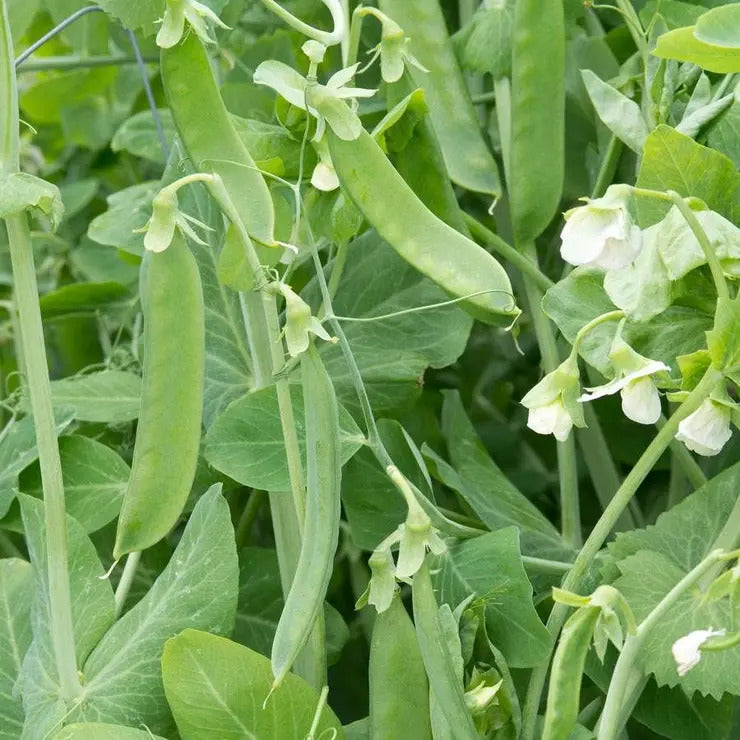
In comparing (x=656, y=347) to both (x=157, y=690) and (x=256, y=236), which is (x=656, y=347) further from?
(x=157, y=690)

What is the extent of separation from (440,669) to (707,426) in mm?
181

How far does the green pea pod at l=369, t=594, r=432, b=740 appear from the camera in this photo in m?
0.59

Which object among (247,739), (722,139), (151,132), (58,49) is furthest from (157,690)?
(58,49)

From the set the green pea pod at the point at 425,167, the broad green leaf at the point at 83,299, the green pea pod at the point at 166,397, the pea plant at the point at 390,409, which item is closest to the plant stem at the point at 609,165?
the pea plant at the point at 390,409

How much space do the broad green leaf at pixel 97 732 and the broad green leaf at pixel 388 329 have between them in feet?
0.95

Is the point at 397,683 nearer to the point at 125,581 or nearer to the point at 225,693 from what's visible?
Answer: the point at 225,693

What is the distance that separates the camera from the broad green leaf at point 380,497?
72 centimetres

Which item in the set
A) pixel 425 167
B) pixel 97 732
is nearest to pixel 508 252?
pixel 425 167

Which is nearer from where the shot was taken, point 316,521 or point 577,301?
point 316,521

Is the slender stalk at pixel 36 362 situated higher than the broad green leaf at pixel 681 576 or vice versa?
the slender stalk at pixel 36 362

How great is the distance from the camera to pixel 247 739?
58 centimetres

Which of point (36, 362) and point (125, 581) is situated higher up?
point (36, 362)

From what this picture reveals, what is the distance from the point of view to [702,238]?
1.69 ft

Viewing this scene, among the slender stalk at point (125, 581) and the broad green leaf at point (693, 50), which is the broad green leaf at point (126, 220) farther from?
the broad green leaf at point (693, 50)
